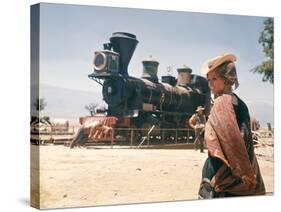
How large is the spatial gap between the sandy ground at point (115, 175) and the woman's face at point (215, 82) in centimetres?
132

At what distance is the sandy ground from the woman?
0.27 m

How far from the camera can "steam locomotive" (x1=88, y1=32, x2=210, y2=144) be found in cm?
1236

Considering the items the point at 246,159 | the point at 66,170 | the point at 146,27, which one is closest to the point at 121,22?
the point at 146,27

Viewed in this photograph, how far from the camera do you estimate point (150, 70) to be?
42.0 ft

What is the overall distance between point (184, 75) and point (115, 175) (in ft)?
8.26

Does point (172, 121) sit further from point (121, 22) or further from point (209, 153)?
point (121, 22)

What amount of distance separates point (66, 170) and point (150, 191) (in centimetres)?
178

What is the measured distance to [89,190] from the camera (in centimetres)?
1192

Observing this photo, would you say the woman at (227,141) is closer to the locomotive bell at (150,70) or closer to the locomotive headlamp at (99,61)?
the locomotive bell at (150,70)

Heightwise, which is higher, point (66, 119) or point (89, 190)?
point (66, 119)

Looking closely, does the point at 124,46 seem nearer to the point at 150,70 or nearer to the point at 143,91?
the point at 150,70

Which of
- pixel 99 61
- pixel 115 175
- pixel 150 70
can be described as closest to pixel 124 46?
pixel 99 61

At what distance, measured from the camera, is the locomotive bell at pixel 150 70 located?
41.8 feet

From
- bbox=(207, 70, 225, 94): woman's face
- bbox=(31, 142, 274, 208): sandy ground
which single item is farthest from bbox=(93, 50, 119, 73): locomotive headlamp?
bbox=(207, 70, 225, 94): woman's face
